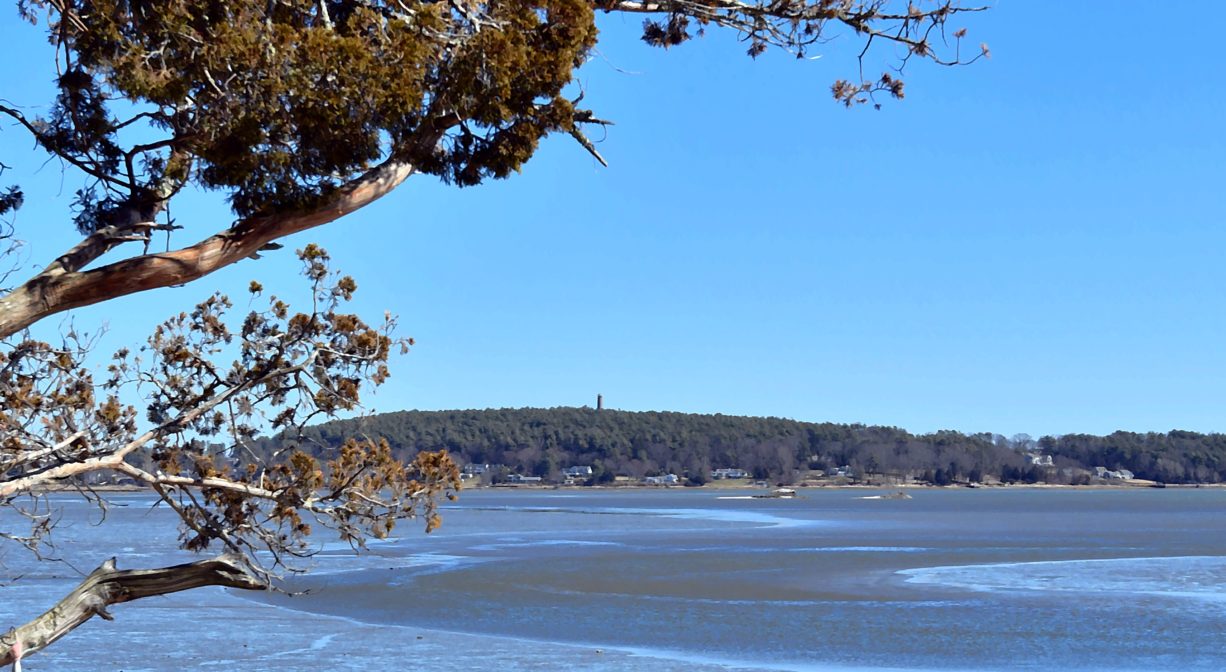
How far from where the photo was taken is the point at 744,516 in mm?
78750

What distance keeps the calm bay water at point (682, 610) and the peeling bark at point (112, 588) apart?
223 inches

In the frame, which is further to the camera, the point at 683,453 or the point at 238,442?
the point at 683,453

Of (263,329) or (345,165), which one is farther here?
(263,329)

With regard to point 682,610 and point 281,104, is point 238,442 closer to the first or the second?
point 281,104

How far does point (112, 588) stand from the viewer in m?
9.20

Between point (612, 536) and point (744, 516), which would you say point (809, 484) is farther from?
point (612, 536)

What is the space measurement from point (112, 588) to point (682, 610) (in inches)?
682

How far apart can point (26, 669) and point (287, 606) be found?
825 cm

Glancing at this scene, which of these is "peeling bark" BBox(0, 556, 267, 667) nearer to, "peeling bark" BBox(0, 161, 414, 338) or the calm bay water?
"peeling bark" BBox(0, 161, 414, 338)

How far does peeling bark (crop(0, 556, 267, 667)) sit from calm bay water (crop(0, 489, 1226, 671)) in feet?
18.6

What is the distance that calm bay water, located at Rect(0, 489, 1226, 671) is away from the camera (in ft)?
63.1

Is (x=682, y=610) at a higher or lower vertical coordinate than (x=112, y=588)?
lower

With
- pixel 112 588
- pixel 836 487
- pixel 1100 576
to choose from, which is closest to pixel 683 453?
pixel 836 487

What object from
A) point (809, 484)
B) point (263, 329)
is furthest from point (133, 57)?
point (809, 484)
